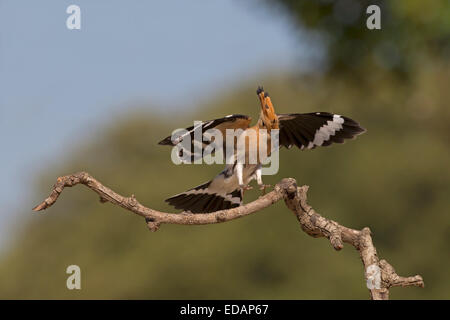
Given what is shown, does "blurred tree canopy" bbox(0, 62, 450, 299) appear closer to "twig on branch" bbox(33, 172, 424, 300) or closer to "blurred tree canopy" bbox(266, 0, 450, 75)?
"blurred tree canopy" bbox(266, 0, 450, 75)

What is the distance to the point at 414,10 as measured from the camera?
13.3 meters

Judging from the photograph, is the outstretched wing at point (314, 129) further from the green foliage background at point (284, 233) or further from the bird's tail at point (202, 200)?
→ the green foliage background at point (284, 233)

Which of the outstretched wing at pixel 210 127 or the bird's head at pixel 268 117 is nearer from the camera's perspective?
the outstretched wing at pixel 210 127

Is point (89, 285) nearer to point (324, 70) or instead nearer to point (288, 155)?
point (288, 155)

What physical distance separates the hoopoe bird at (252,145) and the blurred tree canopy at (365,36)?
928 cm

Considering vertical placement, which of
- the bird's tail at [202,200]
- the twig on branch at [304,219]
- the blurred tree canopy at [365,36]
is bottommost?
the twig on branch at [304,219]

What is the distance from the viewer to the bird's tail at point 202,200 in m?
5.38

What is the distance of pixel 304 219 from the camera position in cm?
437

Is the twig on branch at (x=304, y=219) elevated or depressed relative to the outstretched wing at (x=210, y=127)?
depressed

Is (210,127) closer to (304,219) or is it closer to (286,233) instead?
(304,219)

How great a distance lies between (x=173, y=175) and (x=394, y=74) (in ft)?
52.0

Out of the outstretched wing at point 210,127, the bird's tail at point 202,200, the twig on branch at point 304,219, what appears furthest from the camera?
the bird's tail at point 202,200

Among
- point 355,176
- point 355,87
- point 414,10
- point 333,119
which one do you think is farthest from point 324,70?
point 355,176

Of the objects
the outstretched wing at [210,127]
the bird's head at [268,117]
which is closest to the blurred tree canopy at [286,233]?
the outstretched wing at [210,127]
